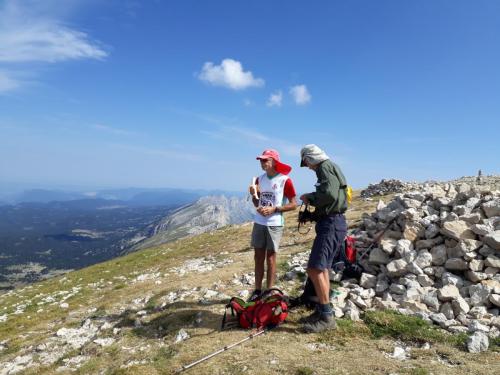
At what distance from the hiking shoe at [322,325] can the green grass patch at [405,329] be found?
91cm

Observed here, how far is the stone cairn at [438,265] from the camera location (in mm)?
Answer: 9039

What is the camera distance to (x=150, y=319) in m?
11.2

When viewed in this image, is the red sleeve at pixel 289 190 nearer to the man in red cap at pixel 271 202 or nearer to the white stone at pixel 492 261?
the man in red cap at pixel 271 202

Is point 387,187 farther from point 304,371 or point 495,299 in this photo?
point 304,371

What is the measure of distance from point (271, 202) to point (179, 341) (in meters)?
4.15

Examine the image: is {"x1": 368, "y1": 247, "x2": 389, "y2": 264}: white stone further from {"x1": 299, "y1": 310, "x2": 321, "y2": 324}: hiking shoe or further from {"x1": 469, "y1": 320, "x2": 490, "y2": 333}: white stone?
{"x1": 299, "y1": 310, "x2": 321, "y2": 324}: hiking shoe

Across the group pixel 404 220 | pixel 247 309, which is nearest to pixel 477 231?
pixel 404 220

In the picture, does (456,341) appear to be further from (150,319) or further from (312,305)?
(150,319)

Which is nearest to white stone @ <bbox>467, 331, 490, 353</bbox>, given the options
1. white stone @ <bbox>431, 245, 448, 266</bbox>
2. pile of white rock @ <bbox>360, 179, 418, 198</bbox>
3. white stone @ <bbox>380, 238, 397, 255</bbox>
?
white stone @ <bbox>431, 245, 448, 266</bbox>

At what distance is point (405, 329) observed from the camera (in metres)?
8.26

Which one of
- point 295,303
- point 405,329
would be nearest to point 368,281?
point 295,303

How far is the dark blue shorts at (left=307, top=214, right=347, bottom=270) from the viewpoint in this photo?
809 cm

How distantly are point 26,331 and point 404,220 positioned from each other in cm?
1368

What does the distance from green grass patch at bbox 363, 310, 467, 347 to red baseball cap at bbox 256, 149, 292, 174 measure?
13.5 feet
